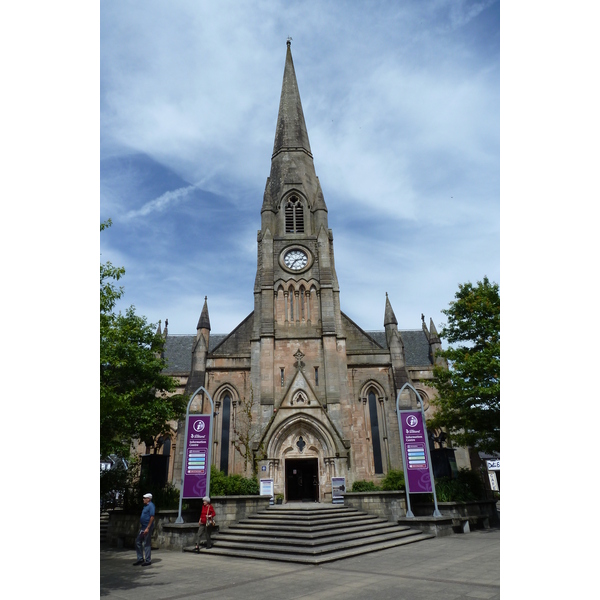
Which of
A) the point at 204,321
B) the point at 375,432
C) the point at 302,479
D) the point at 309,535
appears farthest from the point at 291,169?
the point at 309,535

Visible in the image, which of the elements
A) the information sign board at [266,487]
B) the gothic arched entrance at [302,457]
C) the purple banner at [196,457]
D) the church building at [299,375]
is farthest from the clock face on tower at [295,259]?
the purple banner at [196,457]

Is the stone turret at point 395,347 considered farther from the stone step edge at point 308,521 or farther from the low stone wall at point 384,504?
the stone step edge at point 308,521

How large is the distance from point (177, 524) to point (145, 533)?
3.68 meters

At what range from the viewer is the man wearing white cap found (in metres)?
11.4

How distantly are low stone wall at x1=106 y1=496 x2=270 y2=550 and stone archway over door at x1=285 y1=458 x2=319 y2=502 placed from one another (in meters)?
9.03

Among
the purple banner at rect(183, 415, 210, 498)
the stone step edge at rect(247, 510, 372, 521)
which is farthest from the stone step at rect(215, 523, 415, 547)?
the purple banner at rect(183, 415, 210, 498)

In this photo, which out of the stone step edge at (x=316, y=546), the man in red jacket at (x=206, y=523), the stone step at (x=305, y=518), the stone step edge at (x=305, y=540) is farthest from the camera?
the stone step at (x=305, y=518)

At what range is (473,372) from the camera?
1894cm

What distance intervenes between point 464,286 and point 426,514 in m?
11.1

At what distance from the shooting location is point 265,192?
35.4 metres

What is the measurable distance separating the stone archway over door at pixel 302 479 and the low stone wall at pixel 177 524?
29.6 ft

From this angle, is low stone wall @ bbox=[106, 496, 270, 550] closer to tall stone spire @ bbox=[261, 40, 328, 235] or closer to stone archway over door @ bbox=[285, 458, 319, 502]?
stone archway over door @ bbox=[285, 458, 319, 502]

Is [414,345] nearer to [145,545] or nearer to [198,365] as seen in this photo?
[198,365]

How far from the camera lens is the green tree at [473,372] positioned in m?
18.7
